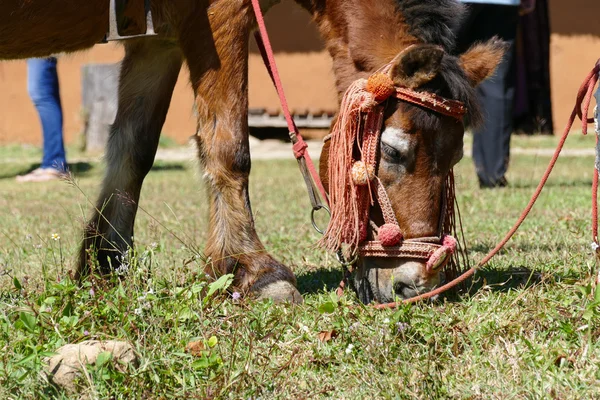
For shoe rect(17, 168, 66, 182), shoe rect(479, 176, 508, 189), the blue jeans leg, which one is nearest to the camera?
shoe rect(479, 176, 508, 189)

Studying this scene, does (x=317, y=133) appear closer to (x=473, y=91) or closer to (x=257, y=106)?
(x=257, y=106)

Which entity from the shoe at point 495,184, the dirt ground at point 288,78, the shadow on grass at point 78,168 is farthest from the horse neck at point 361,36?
the dirt ground at point 288,78

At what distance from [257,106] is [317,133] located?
112cm

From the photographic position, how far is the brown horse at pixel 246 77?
332 centimetres

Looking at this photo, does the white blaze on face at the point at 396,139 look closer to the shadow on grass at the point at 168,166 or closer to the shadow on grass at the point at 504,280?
the shadow on grass at the point at 504,280

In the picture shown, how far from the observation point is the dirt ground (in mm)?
13719

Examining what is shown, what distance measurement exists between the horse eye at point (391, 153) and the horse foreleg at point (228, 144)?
0.65 meters

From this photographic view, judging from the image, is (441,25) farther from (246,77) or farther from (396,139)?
(246,77)

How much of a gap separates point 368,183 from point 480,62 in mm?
724

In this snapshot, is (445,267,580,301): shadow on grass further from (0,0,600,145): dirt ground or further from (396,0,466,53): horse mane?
(0,0,600,145): dirt ground

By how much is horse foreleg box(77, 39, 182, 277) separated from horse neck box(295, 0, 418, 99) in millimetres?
805

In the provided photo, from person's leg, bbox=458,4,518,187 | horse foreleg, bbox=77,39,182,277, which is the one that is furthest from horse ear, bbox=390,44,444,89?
person's leg, bbox=458,4,518,187

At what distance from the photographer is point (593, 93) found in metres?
3.34

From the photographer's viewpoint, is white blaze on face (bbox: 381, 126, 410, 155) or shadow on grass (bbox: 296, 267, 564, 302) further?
shadow on grass (bbox: 296, 267, 564, 302)
